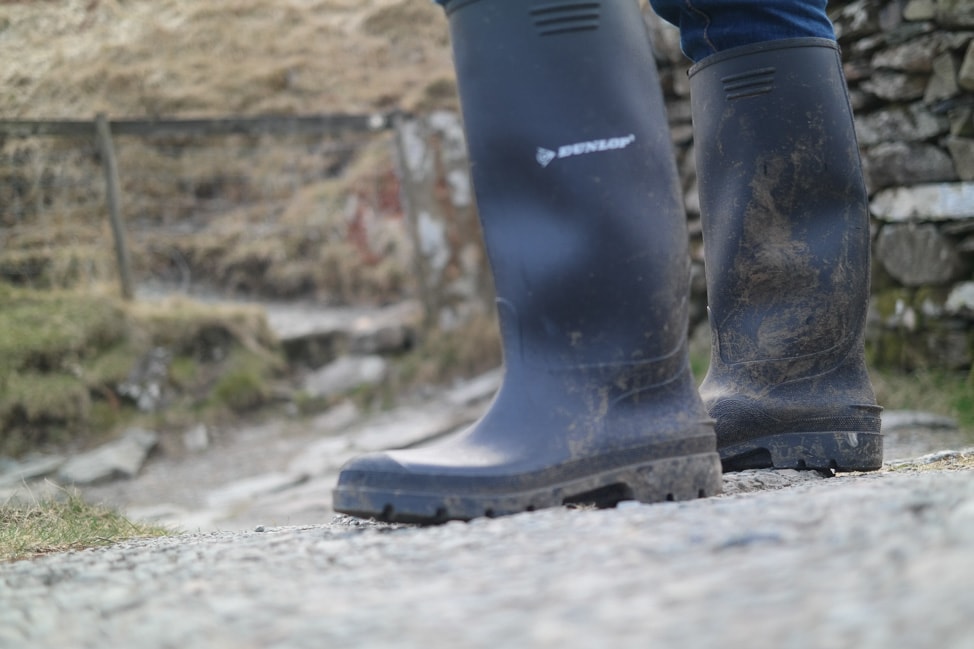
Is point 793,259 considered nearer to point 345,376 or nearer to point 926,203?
point 926,203

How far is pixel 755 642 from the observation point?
496 mm

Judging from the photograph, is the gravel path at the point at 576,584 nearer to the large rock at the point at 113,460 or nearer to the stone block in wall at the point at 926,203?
the stone block in wall at the point at 926,203

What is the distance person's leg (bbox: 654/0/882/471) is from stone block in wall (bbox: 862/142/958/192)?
205 centimetres

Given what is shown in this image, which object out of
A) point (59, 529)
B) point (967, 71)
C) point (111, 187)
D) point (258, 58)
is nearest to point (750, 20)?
point (59, 529)

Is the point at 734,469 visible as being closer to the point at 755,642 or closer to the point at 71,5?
the point at 755,642

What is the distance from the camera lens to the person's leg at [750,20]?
1.34 meters

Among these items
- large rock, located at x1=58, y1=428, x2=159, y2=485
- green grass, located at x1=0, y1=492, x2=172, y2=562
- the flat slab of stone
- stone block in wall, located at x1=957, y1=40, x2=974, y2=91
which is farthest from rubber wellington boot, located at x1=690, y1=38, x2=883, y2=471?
the flat slab of stone

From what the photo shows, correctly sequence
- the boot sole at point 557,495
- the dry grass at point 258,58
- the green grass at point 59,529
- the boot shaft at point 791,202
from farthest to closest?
the dry grass at point 258,58
the boot shaft at point 791,202
the green grass at point 59,529
the boot sole at point 557,495

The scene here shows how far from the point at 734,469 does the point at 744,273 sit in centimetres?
29

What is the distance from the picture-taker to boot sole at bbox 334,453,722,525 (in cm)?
96

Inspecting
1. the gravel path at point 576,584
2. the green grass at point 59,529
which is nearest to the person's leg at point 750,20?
the gravel path at point 576,584

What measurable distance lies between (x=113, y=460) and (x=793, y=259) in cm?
340

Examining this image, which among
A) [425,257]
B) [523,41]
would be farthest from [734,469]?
[425,257]

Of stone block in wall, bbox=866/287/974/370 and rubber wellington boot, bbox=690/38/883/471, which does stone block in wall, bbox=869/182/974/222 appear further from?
rubber wellington boot, bbox=690/38/883/471
